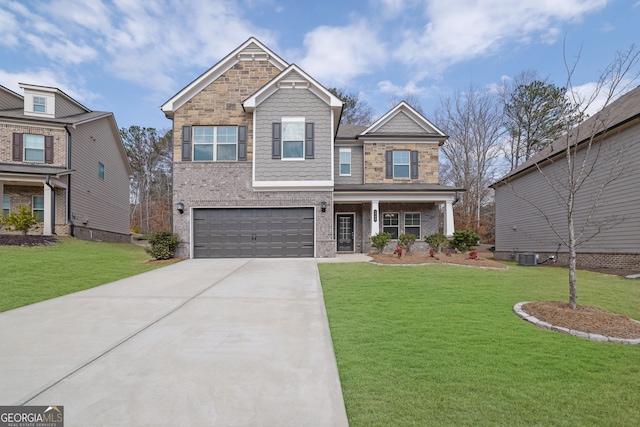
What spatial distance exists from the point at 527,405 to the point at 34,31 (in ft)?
63.0

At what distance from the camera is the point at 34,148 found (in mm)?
16625

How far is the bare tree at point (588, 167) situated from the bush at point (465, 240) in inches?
104

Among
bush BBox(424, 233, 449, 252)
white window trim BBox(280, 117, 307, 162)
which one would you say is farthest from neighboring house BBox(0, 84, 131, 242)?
bush BBox(424, 233, 449, 252)

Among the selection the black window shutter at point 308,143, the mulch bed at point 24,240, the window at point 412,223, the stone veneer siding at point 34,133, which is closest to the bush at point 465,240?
the window at point 412,223

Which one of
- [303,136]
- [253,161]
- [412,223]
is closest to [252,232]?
[253,161]

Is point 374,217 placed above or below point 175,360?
above

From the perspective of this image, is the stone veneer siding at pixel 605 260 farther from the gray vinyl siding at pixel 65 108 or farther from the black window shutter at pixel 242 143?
the gray vinyl siding at pixel 65 108

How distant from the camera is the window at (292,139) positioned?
44.5 ft

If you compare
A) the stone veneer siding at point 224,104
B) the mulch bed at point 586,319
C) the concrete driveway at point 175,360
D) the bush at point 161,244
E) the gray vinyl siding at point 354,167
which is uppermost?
the stone veneer siding at point 224,104

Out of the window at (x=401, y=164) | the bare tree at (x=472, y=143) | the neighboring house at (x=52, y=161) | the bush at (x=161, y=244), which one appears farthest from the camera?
the bare tree at (x=472, y=143)

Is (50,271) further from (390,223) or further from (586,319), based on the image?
(390,223)

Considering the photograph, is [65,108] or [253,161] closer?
[253,161]

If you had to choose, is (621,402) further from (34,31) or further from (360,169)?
(34,31)

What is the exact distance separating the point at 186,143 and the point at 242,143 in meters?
2.41
